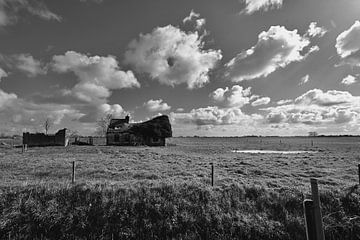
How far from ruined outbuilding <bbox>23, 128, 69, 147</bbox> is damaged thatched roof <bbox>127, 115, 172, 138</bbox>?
13047 mm

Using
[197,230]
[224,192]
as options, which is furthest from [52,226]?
[224,192]

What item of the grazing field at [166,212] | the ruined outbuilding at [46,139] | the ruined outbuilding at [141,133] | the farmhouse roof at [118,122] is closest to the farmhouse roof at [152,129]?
the ruined outbuilding at [141,133]

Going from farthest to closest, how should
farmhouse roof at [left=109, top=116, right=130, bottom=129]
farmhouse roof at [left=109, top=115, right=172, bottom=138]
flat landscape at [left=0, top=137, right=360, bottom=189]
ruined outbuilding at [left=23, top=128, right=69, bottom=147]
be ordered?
farmhouse roof at [left=109, top=116, right=130, bottom=129] < farmhouse roof at [left=109, top=115, right=172, bottom=138] < ruined outbuilding at [left=23, top=128, right=69, bottom=147] < flat landscape at [left=0, top=137, right=360, bottom=189]

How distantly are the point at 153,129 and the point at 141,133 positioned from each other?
294 cm

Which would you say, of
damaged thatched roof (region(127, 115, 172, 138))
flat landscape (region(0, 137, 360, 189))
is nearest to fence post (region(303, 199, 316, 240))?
flat landscape (region(0, 137, 360, 189))

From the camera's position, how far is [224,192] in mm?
7668

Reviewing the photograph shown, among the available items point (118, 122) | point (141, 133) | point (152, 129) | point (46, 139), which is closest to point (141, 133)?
point (141, 133)

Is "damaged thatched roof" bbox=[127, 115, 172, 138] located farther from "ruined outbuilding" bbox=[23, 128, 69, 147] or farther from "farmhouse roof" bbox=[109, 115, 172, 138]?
"ruined outbuilding" bbox=[23, 128, 69, 147]

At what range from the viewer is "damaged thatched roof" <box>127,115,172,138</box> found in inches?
1879

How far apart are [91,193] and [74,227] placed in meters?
1.19

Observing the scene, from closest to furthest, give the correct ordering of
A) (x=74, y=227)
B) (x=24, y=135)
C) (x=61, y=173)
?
(x=74, y=227) → (x=61, y=173) → (x=24, y=135)

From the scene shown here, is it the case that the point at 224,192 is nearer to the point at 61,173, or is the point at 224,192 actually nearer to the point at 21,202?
the point at 21,202

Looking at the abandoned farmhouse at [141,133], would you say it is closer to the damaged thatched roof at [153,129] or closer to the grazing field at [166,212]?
the damaged thatched roof at [153,129]

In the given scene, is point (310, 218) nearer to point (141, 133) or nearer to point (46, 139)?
point (141, 133)
